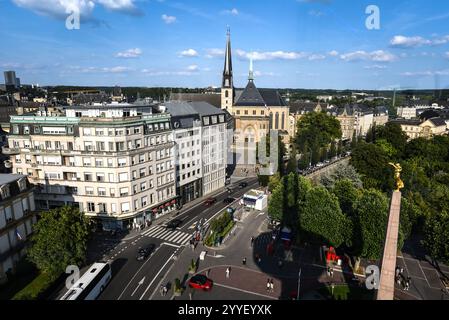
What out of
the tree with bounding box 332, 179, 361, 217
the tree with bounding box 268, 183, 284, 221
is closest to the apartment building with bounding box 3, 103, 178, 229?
the tree with bounding box 268, 183, 284, 221

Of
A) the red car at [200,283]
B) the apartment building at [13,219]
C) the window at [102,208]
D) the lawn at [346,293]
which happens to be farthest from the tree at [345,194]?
the apartment building at [13,219]

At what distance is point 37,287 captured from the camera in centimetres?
3619

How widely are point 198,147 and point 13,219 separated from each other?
38138mm

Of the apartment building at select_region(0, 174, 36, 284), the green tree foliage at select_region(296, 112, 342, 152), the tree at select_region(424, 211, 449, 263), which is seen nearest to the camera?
the apartment building at select_region(0, 174, 36, 284)

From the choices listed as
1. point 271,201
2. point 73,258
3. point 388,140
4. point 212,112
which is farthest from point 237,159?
point 73,258

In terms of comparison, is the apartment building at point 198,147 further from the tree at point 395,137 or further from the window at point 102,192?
the tree at point 395,137

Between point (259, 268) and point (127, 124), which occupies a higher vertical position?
point (127, 124)

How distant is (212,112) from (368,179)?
131 ft

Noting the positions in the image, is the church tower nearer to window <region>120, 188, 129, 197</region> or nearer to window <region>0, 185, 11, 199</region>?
window <region>120, 188, 129, 197</region>

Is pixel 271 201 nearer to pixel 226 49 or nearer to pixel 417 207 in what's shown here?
pixel 417 207

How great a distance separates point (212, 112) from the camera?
247 ft

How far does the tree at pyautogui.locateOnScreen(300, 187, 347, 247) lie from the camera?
41688 millimetres

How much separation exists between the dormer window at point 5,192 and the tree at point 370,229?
42.1 meters

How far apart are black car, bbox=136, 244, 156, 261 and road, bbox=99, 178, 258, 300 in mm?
560
